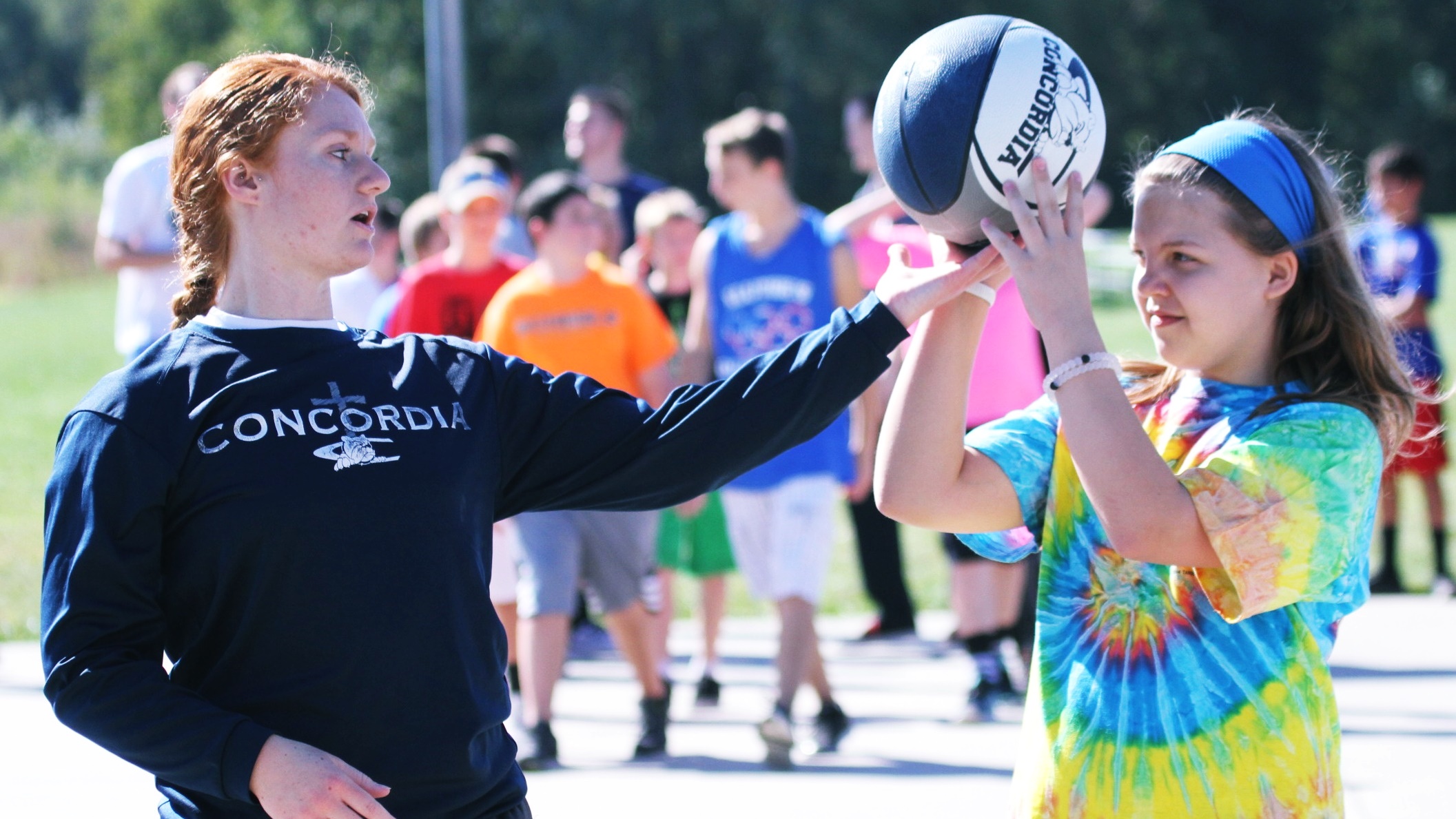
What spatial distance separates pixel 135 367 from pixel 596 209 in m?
3.90

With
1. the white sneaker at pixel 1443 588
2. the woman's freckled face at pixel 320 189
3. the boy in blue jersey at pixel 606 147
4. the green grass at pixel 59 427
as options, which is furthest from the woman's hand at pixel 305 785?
the white sneaker at pixel 1443 588

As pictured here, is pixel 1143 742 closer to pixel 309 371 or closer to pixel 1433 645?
pixel 309 371

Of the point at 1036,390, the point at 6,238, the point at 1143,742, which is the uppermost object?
the point at 6,238

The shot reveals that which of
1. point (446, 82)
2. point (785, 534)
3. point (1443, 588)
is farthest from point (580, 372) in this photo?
point (1443, 588)

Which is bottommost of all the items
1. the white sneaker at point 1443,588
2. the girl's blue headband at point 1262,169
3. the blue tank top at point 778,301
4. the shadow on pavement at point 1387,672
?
the shadow on pavement at point 1387,672

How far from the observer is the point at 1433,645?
695 centimetres

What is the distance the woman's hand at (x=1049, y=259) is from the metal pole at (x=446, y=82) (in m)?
6.12

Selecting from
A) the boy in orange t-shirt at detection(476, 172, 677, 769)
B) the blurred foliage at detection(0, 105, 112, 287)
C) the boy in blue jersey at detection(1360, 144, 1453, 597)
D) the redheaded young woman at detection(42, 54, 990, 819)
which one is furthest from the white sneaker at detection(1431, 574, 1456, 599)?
the blurred foliage at detection(0, 105, 112, 287)

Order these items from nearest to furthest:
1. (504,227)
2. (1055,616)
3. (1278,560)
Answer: (1278,560)
(1055,616)
(504,227)

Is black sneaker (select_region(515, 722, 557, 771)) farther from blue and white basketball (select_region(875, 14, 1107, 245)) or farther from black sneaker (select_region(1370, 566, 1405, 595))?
black sneaker (select_region(1370, 566, 1405, 595))

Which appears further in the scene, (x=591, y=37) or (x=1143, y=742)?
(x=591, y=37)

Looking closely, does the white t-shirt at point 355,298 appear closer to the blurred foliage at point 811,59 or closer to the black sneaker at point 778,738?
the black sneaker at point 778,738

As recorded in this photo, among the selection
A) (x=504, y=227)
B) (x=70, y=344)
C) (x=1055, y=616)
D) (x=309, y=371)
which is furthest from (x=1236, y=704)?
(x=70, y=344)

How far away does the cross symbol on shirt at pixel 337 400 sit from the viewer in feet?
7.22
